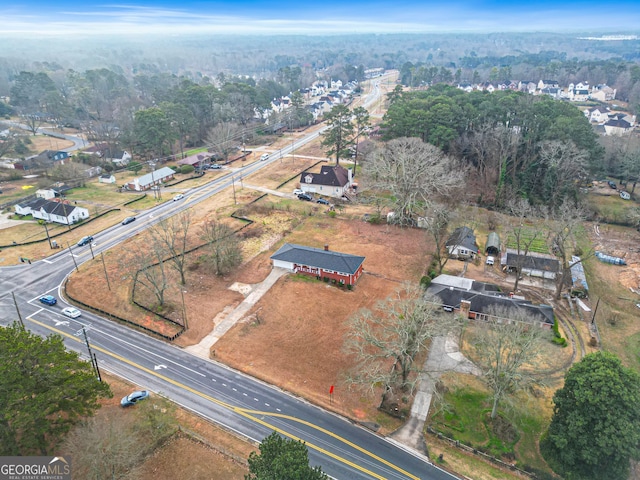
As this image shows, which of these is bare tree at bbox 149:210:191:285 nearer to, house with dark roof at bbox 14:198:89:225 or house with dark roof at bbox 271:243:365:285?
house with dark roof at bbox 271:243:365:285

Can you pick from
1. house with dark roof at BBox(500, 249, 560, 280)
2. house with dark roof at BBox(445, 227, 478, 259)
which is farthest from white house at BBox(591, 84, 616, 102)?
house with dark roof at BBox(445, 227, 478, 259)

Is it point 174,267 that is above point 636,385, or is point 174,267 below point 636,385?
below

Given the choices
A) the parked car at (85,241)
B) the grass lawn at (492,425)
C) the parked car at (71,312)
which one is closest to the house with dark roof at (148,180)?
the parked car at (85,241)

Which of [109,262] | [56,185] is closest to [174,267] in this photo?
[109,262]

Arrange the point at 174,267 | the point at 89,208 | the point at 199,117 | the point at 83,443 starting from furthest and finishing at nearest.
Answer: the point at 199,117, the point at 89,208, the point at 174,267, the point at 83,443

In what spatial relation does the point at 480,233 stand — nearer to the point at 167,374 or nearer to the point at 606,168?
the point at 606,168

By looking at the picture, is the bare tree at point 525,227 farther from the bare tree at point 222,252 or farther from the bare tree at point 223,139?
the bare tree at point 223,139
